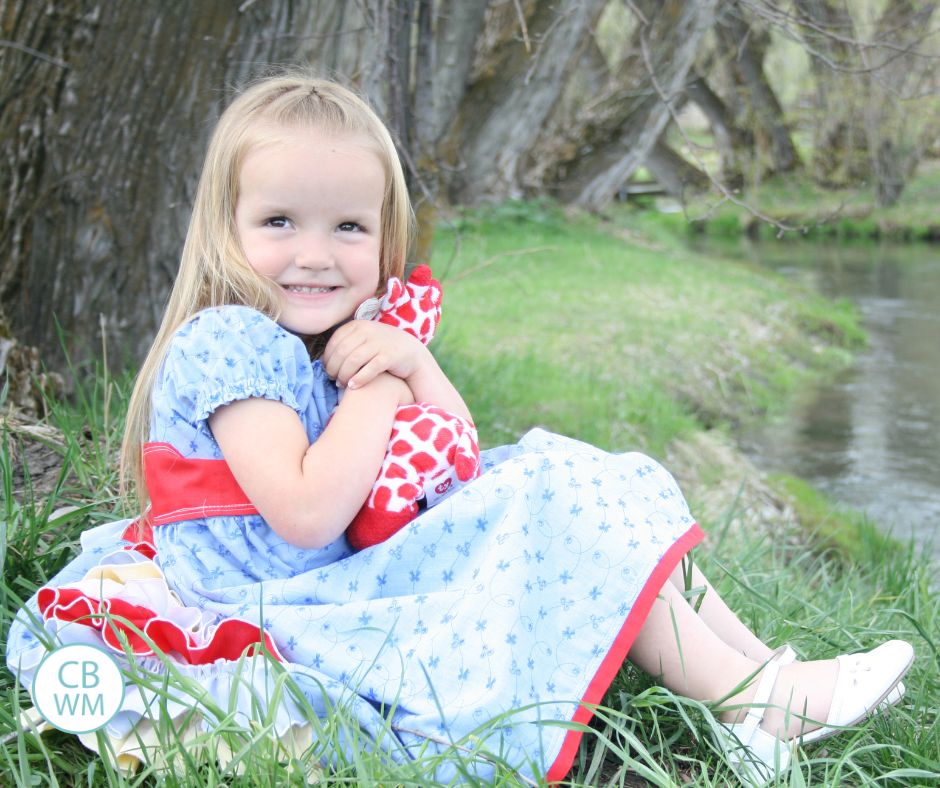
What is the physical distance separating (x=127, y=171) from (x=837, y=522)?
331 centimetres

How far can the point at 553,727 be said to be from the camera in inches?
67.2

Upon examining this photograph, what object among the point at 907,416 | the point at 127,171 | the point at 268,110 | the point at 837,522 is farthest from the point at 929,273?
the point at 268,110

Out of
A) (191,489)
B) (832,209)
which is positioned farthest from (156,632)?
(832,209)

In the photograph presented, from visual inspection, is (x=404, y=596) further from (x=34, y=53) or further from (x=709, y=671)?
(x=34, y=53)

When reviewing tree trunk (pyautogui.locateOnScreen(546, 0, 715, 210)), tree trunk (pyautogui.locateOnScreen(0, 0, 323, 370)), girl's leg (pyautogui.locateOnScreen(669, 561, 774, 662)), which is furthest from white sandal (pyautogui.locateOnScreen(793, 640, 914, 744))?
tree trunk (pyautogui.locateOnScreen(546, 0, 715, 210))

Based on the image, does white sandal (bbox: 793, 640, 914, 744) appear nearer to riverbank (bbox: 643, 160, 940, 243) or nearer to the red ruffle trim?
the red ruffle trim

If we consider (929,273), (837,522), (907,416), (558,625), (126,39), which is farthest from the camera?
(929,273)

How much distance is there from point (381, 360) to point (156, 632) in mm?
590

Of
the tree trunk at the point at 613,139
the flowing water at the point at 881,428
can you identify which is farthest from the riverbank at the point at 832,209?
the flowing water at the point at 881,428

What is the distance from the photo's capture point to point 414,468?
6.35 feet

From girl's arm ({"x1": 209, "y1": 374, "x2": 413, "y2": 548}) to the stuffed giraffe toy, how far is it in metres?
0.05

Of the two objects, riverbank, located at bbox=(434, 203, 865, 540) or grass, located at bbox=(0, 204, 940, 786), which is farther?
riverbank, located at bbox=(434, 203, 865, 540)

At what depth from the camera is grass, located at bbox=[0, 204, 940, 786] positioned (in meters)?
1.68

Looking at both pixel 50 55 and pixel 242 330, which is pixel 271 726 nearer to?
pixel 242 330
